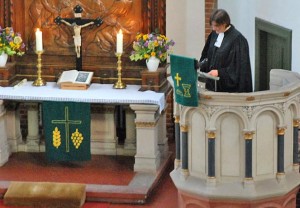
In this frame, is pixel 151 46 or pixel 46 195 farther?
pixel 151 46

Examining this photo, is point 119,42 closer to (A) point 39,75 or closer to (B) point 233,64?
(A) point 39,75

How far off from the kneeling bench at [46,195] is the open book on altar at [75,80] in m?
1.40

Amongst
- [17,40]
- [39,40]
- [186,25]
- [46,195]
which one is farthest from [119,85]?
[46,195]

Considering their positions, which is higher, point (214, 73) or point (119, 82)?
point (214, 73)

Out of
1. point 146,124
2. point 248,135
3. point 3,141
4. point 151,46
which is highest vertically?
point 151,46

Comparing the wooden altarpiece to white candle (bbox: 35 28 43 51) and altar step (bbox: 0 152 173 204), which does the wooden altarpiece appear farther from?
altar step (bbox: 0 152 173 204)

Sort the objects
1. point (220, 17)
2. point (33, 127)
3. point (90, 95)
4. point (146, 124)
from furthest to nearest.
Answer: point (33, 127) → point (90, 95) → point (146, 124) → point (220, 17)

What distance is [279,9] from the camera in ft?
42.4

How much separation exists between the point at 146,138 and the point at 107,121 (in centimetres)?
75

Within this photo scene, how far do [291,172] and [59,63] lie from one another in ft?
11.9

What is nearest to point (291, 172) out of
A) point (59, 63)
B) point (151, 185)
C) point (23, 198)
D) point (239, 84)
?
point (239, 84)

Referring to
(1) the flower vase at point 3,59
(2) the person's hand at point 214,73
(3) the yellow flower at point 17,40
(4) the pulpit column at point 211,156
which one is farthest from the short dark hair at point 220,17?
(1) the flower vase at point 3,59

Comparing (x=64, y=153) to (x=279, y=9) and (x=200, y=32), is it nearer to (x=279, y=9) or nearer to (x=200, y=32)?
(x=200, y=32)

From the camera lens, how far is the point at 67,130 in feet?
37.9
